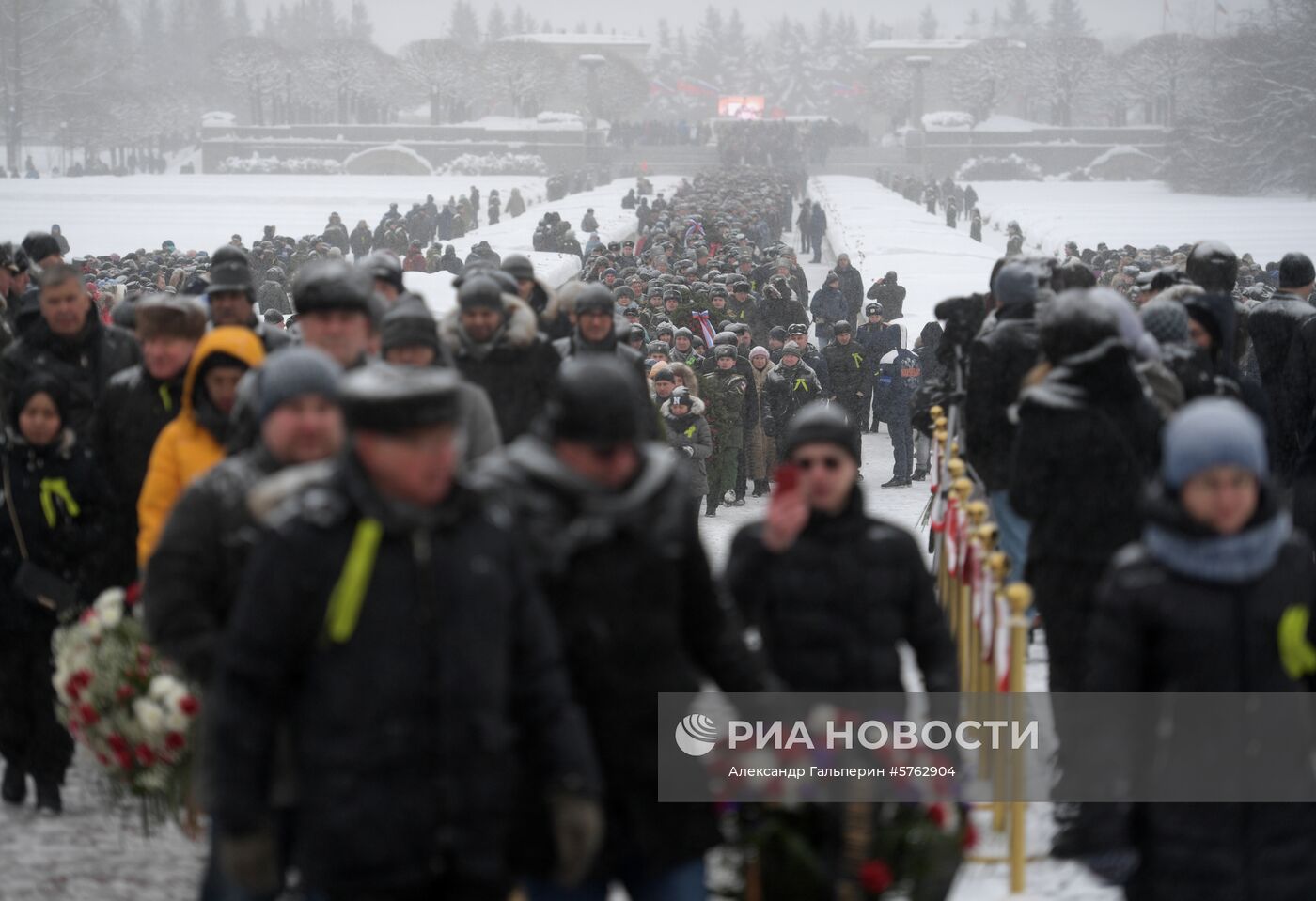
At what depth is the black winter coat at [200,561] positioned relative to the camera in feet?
14.1

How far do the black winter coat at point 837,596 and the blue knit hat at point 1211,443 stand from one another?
0.76 metres

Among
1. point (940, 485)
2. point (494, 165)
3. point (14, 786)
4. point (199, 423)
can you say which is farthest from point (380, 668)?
point (494, 165)

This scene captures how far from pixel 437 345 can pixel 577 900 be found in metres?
2.86

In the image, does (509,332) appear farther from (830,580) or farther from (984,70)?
(984,70)

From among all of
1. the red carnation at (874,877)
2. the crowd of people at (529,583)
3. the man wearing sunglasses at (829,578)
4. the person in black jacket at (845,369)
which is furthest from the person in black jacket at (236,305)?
the person in black jacket at (845,369)

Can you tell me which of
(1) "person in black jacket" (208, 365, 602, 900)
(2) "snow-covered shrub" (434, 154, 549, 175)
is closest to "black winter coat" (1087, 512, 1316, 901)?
(1) "person in black jacket" (208, 365, 602, 900)

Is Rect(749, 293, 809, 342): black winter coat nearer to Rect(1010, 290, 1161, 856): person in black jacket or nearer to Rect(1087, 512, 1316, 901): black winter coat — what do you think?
Rect(1010, 290, 1161, 856): person in black jacket

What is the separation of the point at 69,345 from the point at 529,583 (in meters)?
4.62

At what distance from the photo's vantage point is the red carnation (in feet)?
13.1

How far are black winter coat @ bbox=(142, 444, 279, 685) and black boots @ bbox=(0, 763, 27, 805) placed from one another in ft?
9.71

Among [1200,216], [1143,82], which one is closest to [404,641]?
[1200,216]

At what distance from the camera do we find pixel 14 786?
702 centimetres

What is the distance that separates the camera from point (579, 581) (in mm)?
3742

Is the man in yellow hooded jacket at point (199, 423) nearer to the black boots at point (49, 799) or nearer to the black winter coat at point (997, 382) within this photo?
the black boots at point (49, 799)
